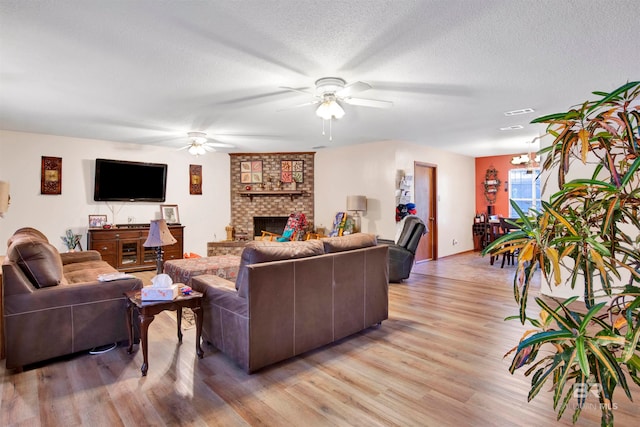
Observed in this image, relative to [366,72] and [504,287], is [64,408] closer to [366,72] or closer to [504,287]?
[366,72]

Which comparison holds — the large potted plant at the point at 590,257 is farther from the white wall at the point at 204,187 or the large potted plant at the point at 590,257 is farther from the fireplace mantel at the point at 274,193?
the fireplace mantel at the point at 274,193

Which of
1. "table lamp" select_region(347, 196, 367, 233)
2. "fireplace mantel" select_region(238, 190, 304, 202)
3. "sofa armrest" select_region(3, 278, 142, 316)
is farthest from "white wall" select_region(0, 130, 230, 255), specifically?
"sofa armrest" select_region(3, 278, 142, 316)

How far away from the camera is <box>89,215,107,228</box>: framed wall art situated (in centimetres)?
607

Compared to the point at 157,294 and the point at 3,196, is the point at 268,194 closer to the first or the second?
the point at 3,196

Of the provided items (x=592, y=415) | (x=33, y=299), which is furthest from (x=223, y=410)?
(x=592, y=415)

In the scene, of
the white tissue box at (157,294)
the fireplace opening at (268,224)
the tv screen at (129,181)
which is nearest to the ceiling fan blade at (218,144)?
the tv screen at (129,181)

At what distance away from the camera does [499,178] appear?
328 inches

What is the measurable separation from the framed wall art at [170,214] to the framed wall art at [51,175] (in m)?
1.68

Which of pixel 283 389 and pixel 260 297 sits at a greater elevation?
pixel 260 297

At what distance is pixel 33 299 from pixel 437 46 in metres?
3.56

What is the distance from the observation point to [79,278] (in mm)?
3357

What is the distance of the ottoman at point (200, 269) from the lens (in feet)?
13.2

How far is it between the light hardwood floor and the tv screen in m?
4.00

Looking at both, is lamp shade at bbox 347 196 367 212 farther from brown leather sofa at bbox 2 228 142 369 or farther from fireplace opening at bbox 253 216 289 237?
brown leather sofa at bbox 2 228 142 369
